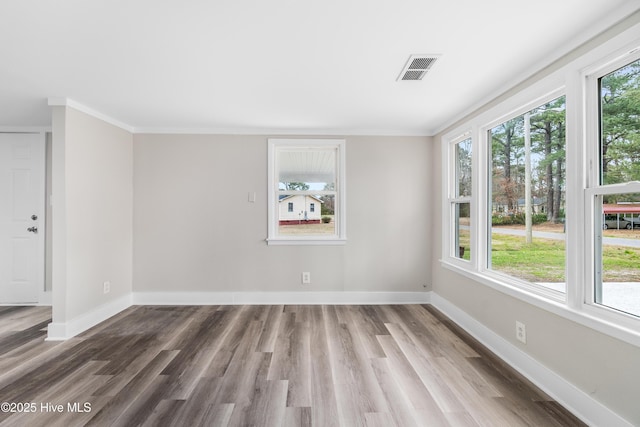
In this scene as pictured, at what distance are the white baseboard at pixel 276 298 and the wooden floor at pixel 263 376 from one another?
1.79 ft

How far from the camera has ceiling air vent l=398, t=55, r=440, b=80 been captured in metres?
2.14

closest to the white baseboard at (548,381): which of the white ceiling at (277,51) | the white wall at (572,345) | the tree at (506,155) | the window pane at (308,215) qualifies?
the white wall at (572,345)

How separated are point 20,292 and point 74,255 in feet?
6.04

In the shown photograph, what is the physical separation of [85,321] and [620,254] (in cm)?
443

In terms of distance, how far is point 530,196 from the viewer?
8.02ft

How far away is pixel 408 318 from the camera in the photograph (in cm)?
351

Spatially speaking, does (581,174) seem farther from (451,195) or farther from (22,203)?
(22,203)

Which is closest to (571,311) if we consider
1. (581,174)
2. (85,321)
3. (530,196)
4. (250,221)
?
(581,174)

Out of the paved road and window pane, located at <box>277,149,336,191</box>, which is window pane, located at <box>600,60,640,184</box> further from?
window pane, located at <box>277,149,336,191</box>

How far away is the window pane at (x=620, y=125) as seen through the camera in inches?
64.0

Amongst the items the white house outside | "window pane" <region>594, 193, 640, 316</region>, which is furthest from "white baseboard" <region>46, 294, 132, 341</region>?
"window pane" <region>594, 193, 640, 316</region>

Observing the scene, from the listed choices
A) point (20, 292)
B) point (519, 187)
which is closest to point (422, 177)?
point (519, 187)

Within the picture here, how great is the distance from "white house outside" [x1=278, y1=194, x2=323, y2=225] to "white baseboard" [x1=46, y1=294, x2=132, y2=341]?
2184 mm

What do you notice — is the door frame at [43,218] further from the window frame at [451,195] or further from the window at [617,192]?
the window at [617,192]
